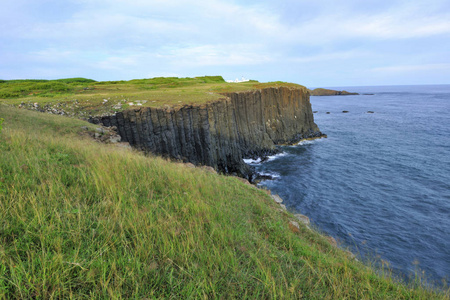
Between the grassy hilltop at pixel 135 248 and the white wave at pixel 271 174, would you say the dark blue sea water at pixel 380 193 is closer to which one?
the white wave at pixel 271 174

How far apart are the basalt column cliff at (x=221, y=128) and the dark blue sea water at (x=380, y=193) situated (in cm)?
391

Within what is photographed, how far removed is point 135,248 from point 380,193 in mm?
21612

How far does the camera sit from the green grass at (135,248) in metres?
2.40

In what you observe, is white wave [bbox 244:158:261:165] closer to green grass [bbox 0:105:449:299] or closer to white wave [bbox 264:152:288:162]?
white wave [bbox 264:152:288:162]

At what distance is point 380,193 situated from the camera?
747 inches

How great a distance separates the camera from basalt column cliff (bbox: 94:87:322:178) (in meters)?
18.6

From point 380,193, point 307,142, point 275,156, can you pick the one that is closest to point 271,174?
point 275,156

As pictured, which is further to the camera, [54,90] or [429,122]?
[429,122]

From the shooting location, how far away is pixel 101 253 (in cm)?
272

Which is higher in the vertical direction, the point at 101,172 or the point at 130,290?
the point at 101,172

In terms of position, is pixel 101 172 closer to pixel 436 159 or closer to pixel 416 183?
pixel 416 183

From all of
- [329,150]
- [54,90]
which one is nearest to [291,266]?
[54,90]

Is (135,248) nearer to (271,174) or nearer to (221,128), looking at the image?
(221,128)

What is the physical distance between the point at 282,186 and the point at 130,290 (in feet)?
65.7
